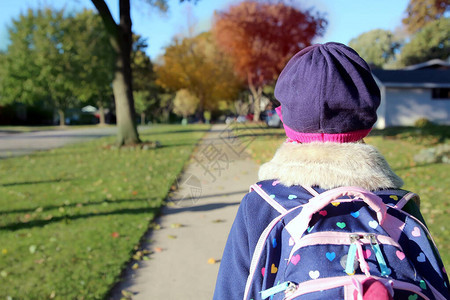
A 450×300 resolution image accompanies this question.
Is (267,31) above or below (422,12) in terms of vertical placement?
above

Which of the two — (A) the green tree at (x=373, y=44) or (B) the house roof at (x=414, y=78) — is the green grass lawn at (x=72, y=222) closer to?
(A) the green tree at (x=373, y=44)

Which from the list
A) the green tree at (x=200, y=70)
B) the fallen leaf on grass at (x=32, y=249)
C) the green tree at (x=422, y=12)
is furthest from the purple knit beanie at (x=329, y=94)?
the green tree at (x=200, y=70)

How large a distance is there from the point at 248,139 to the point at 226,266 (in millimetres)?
2025

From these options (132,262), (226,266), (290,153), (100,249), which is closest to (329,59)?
(290,153)

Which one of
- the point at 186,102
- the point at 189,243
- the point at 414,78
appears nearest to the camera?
the point at 189,243

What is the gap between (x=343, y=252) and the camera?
1.05 metres

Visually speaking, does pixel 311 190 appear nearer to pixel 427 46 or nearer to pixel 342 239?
pixel 342 239

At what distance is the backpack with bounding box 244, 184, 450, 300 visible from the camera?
1014 millimetres

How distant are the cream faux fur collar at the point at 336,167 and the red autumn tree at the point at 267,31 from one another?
22625 mm

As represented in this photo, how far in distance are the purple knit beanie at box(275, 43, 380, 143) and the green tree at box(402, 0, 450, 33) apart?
11844mm

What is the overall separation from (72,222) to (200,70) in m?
35.8

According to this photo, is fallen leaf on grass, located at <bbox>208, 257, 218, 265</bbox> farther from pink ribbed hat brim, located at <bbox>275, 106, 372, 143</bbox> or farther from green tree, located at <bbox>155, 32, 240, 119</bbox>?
green tree, located at <bbox>155, 32, 240, 119</bbox>

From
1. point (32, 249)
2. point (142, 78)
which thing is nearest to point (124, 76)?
point (32, 249)

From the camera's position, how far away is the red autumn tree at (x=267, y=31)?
24.6 meters
